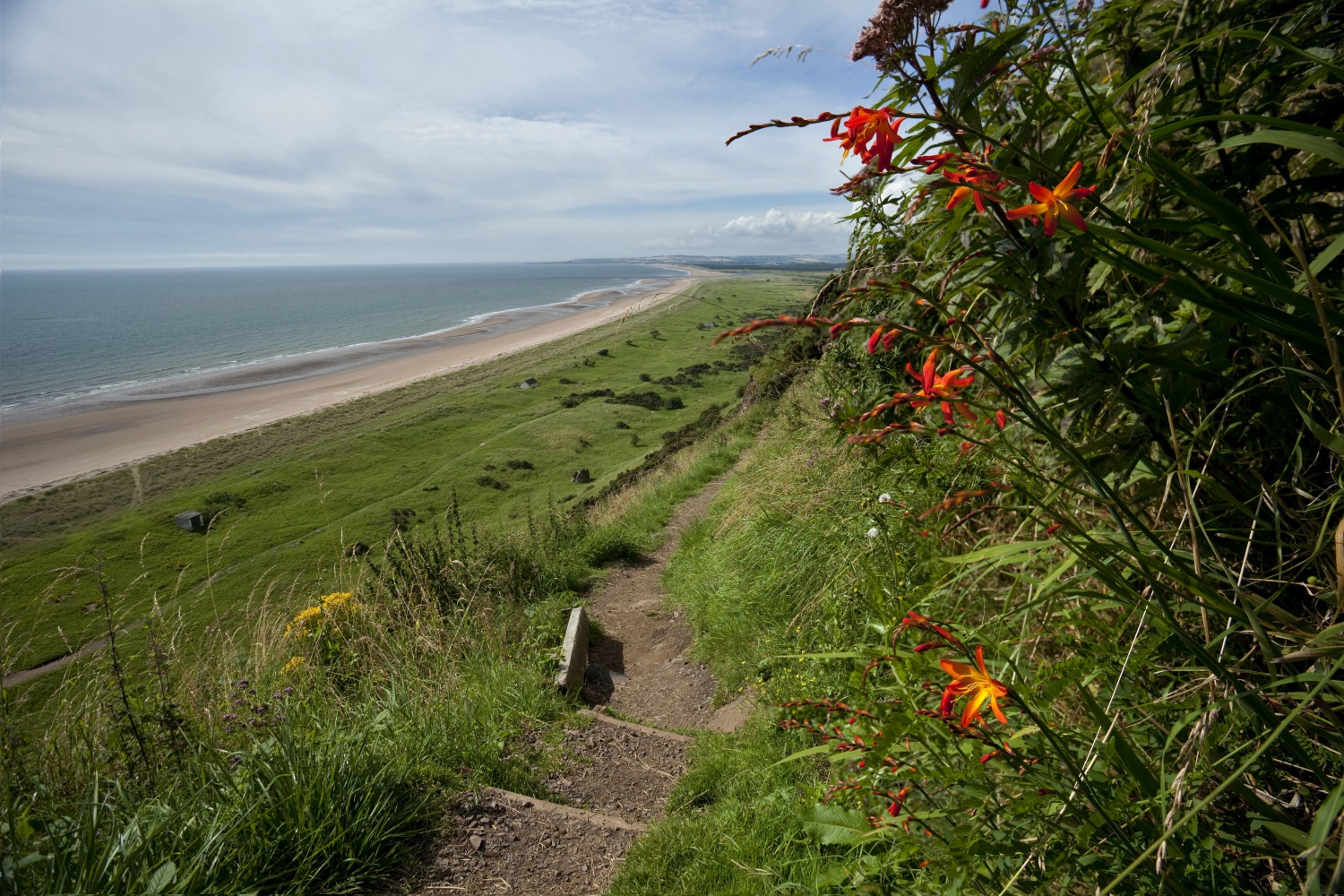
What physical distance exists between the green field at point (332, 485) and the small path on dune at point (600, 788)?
8.64 metres

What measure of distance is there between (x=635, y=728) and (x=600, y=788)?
66cm

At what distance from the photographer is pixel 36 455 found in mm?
28547

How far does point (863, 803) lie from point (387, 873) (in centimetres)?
199

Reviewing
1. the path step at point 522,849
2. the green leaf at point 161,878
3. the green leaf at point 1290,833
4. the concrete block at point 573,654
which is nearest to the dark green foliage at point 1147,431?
the green leaf at point 1290,833

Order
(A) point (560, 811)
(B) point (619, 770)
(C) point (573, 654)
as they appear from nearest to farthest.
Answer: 1. (A) point (560, 811)
2. (B) point (619, 770)
3. (C) point (573, 654)

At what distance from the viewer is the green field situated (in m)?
18.1

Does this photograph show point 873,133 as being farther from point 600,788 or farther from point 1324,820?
point 600,788

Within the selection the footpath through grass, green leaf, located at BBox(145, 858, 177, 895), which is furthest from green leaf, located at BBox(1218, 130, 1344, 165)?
green leaf, located at BBox(145, 858, 177, 895)

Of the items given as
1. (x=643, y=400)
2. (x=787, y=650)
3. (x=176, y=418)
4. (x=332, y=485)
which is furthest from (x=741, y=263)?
(x=176, y=418)

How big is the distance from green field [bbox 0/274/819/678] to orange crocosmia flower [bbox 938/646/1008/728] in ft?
42.9

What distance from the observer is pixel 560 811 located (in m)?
3.27

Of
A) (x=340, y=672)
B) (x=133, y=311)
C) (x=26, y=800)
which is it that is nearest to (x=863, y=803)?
(x=26, y=800)

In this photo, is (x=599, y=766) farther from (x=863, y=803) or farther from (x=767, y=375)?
(x=767, y=375)

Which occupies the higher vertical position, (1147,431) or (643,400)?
(1147,431)
